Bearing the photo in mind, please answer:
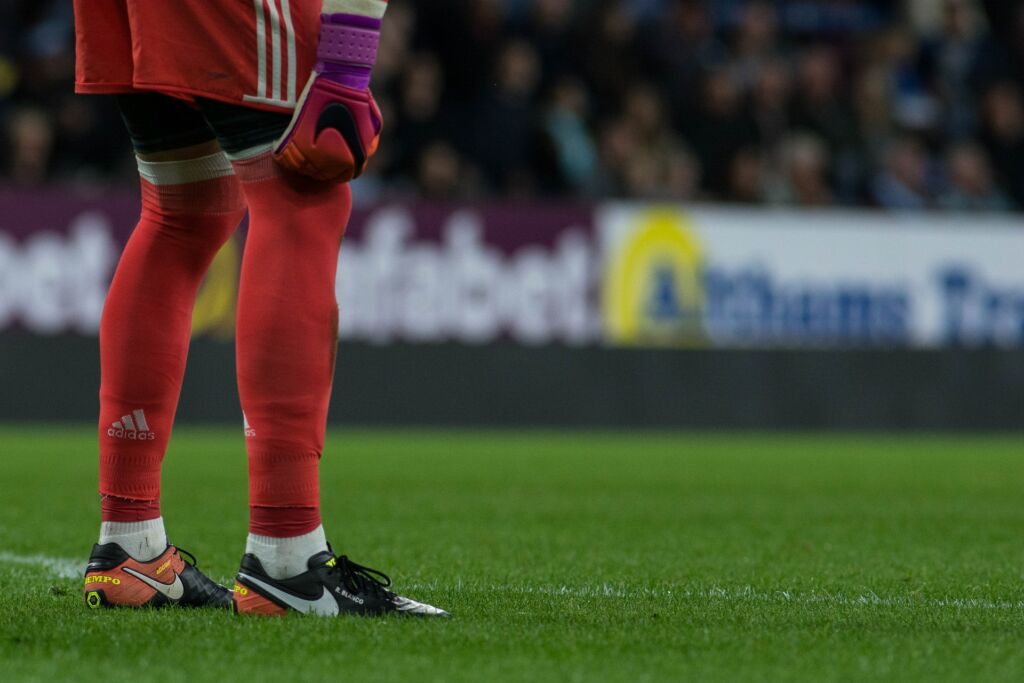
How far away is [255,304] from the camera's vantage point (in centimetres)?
288

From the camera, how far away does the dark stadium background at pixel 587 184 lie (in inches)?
397

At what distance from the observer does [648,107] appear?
460 inches

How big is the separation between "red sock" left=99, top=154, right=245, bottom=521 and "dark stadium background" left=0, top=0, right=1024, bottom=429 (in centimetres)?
687

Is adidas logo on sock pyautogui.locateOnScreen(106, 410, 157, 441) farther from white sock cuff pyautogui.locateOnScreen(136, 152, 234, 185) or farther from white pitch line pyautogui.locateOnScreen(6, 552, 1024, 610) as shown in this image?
white pitch line pyautogui.locateOnScreen(6, 552, 1024, 610)

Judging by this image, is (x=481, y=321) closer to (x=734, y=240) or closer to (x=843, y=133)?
(x=734, y=240)

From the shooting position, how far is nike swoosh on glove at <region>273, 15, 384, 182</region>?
282cm

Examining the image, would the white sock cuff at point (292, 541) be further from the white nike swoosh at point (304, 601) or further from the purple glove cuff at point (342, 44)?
the purple glove cuff at point (342, 44)

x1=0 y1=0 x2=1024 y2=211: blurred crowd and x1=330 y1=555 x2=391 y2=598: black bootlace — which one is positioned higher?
x1=0 y1=0 x2=1024 y2=211: blurred crowd

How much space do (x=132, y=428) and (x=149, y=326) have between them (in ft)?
0.61

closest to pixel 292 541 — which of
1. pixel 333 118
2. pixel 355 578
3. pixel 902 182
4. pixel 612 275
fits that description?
pixel 355 578

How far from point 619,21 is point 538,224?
6.72 ft

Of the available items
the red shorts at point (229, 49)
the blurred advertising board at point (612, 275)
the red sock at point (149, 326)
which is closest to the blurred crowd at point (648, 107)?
the blurred advertising board at point (612, 275)

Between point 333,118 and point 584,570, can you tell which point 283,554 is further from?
point 584,570

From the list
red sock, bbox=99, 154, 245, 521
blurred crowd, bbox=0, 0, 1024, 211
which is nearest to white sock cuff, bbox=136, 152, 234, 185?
red sock, bbox=99, 154, 245, 521
